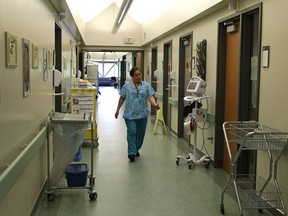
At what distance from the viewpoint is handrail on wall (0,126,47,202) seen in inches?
84.4

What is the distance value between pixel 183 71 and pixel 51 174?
414 cm

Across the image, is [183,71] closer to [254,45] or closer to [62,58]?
[62,58]

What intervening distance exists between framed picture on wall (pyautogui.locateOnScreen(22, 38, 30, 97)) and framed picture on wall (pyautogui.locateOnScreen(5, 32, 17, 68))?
1.13 ft

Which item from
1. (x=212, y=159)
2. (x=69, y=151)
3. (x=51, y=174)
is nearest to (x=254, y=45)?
(x=212, y=159)

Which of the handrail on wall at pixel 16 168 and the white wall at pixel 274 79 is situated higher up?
the white wall at pixel 274 79

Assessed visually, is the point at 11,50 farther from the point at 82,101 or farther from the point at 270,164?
the point at 82,101

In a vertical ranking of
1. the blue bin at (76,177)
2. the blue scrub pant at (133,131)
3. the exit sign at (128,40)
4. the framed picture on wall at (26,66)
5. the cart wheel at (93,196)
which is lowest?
the cart wheel at (93,196)

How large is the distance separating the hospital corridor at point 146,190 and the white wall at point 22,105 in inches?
17.8

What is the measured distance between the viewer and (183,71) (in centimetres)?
760

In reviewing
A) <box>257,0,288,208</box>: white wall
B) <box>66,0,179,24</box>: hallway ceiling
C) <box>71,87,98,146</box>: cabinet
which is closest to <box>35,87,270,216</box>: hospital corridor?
<box>257,0,288,208</box>: white wall

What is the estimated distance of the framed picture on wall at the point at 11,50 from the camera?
7.95 feet

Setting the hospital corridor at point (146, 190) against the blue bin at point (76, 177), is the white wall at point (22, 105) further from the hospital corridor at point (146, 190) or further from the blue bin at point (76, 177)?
the hospital corridor at point (146, 190)

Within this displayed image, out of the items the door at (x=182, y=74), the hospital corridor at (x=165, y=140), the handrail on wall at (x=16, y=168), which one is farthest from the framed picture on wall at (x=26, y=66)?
the door at (x=182, y=74)

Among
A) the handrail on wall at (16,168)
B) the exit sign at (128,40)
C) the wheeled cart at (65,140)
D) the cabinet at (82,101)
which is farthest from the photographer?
the exit sign at (128,40)
